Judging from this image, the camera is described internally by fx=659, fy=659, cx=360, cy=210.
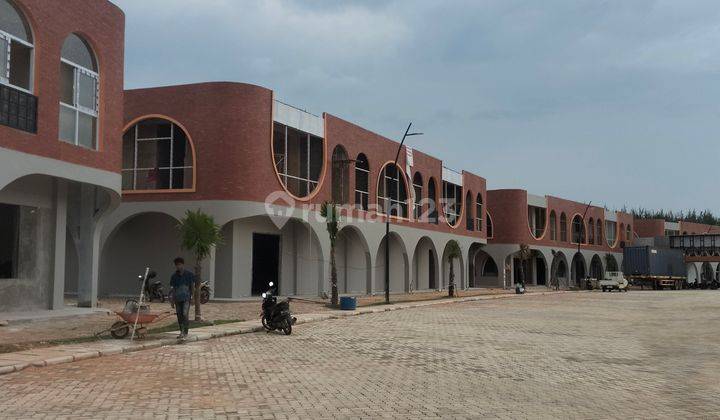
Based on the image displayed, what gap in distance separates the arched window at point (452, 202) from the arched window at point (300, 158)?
1740 cm

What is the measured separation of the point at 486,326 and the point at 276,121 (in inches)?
584

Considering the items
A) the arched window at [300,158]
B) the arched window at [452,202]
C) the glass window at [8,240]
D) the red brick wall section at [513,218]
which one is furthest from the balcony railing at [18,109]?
the red brick wall section at [513,218]

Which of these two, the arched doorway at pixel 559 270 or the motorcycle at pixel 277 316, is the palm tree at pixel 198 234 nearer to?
the motorcycle at pixel 277 316

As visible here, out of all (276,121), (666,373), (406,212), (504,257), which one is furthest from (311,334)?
(504,257)

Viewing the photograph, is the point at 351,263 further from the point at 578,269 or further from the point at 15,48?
the point at 578,269

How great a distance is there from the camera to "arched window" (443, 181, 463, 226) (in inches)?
1980

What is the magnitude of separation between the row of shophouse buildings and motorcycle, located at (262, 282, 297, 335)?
677cm

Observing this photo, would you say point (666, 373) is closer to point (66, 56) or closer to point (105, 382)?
point (105, 382)

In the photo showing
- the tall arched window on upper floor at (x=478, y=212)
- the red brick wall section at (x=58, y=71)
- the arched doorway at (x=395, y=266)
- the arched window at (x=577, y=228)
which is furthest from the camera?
the arched window at (x=577, y=228)

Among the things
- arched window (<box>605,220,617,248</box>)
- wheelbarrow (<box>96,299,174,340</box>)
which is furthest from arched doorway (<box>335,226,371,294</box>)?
arched window (<box>605,220,617,248</box>)

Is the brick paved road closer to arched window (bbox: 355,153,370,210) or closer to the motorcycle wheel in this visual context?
the motorcycle wheel

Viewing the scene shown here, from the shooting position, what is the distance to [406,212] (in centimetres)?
4316

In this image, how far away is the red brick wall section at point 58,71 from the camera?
691 inches

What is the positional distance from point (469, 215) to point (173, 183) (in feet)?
98.8
